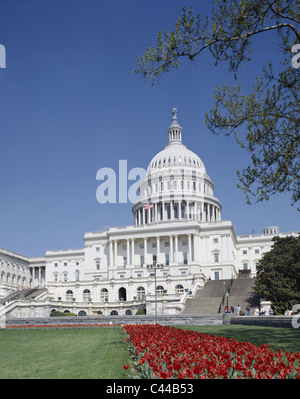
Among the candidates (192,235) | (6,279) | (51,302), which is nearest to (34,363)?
(51,302)

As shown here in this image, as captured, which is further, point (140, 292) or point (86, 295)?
point (86, 295)

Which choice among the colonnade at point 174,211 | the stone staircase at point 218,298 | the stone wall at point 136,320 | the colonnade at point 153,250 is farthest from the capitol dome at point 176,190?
the stone wall at point 136,320

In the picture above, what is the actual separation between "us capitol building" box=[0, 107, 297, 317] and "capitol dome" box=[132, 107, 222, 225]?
26cm

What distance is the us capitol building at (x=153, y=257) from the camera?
72.9 m

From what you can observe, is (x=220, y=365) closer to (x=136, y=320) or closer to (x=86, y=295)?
(x=136, y=320)

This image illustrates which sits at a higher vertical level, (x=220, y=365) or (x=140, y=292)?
(x=140, y=292)

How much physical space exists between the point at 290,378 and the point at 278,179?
1082 centimetres

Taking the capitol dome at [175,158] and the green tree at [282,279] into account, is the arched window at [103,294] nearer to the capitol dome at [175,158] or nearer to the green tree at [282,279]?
the green tree at [282,279]

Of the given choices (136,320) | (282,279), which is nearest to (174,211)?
(282,279)

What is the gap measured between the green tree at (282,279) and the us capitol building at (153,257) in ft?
37.9

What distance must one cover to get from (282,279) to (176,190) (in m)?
69.5

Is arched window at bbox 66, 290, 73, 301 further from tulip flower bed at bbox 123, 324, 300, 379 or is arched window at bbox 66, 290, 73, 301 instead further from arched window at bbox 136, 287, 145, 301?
tulip flower bed at bbox 123, 324, 300, 379

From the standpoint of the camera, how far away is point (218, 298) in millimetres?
67125

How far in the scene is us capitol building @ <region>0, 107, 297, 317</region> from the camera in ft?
239
